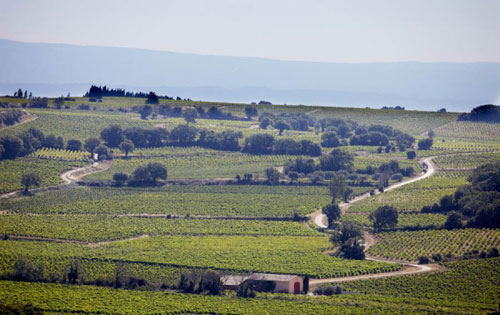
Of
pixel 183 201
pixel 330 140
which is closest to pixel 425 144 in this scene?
pixel 330 140

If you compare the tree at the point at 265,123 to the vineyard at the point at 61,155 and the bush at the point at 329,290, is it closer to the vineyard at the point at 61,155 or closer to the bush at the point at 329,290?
the vineyard at the point at 61,155

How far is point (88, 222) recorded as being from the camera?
63.2 meters

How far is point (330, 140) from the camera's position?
9012cm

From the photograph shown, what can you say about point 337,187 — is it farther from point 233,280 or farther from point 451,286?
point 451,286

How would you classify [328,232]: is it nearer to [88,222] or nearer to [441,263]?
[441,263]

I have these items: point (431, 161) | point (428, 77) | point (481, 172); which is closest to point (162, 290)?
point (481, 172)

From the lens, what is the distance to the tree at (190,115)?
96044 millimetres

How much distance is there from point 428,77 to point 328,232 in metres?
136

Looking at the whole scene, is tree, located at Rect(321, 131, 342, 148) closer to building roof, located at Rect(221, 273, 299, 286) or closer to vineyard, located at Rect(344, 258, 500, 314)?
vineyard, located at Rect(344, 258, 500, 314)

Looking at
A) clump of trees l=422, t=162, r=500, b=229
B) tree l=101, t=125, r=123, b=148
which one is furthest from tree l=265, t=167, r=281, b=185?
tree l=101, t=125, r=123, b=148

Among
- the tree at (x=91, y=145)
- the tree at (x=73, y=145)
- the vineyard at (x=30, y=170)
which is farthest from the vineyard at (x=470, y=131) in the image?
the vineyard at (x=30, y=170)

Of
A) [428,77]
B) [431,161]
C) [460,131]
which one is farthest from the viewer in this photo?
[428,77]

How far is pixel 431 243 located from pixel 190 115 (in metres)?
47.4

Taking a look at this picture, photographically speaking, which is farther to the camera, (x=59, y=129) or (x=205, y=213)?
(x=59, y=129)
